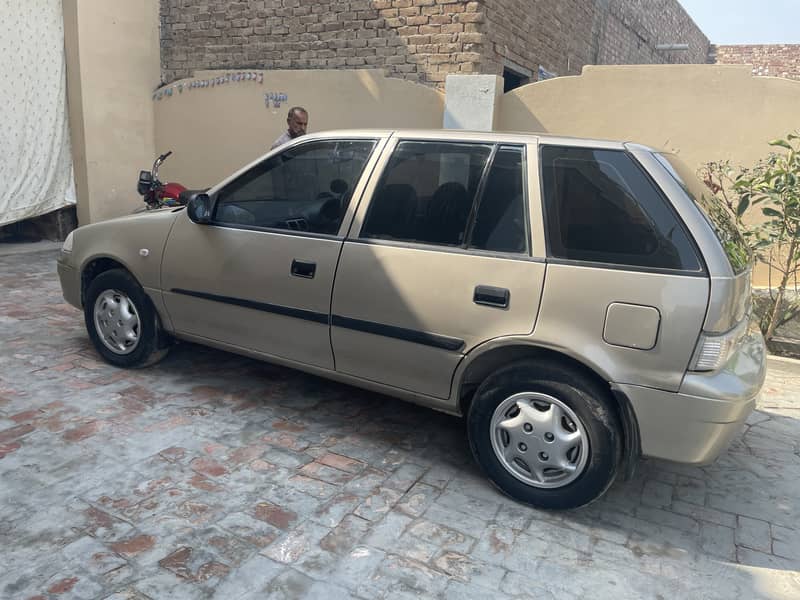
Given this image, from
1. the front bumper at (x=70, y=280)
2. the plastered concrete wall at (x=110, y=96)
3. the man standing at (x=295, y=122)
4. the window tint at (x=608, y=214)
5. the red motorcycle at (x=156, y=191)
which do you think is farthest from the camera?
the plastered concrete wall at (x=110, y=96)

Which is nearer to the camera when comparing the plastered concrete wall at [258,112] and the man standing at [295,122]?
the man standing at [295,122]

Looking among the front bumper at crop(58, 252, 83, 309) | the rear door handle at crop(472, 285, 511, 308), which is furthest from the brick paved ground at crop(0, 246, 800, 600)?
the rear door handle at crop(472, 285, 511, 308)

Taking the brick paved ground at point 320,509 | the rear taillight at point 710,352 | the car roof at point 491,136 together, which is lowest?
the brick paved ground at point 320,509

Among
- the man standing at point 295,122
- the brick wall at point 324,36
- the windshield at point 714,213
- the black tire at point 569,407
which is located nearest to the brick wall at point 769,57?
the brick wall at point 324,36

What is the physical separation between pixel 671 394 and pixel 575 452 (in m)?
0.54

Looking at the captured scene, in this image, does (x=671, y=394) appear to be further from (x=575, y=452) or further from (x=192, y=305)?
(x=192, y=305)

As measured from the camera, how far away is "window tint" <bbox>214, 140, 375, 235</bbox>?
11.9ft

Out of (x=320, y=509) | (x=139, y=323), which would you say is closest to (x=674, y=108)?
(x=139, y=323)

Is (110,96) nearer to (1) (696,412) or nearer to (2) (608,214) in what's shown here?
(2) (608,214)

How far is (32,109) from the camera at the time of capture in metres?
8.54

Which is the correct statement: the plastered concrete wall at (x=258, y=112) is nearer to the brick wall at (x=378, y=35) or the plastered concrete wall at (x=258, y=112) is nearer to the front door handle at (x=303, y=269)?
the brick wall at (x=378, y=35)

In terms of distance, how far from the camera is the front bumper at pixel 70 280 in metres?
4.64

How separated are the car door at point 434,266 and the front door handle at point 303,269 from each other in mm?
184

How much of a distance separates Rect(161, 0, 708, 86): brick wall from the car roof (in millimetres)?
4732
